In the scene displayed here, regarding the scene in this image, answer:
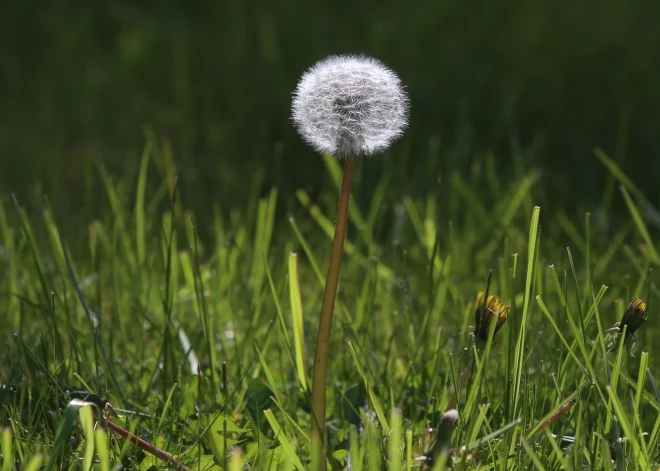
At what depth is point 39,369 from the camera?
1.42 metres

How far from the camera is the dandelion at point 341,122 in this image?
1090mm

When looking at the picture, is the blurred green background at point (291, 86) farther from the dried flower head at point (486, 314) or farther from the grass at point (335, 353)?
the dried flower head at point (486, 314)

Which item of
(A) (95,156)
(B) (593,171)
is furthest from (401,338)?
(A) (95,156)

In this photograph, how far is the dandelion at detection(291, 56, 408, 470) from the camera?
109 cm

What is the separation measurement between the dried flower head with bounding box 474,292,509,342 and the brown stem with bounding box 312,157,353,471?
0.28 m

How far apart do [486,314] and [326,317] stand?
0.96ft

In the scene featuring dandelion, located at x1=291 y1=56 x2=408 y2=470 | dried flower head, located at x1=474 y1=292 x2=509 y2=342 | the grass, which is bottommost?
the grass

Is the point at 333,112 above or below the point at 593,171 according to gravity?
above

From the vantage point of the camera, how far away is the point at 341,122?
1098 millimetres

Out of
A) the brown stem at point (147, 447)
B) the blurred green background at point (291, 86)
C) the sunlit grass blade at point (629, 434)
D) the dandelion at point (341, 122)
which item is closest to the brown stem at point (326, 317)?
the dandelion at point (341, 122)

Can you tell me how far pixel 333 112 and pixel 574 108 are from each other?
2531 mm

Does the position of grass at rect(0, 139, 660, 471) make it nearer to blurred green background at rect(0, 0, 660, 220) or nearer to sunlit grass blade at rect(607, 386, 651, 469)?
sunlit grass blade at rect(607, 386, 651, 469)

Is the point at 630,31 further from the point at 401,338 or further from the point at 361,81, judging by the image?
the point at 361,81

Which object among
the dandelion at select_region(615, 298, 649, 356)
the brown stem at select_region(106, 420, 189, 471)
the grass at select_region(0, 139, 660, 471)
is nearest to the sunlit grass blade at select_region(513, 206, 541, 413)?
the grass at select_region(0, 139, 660, 471)
